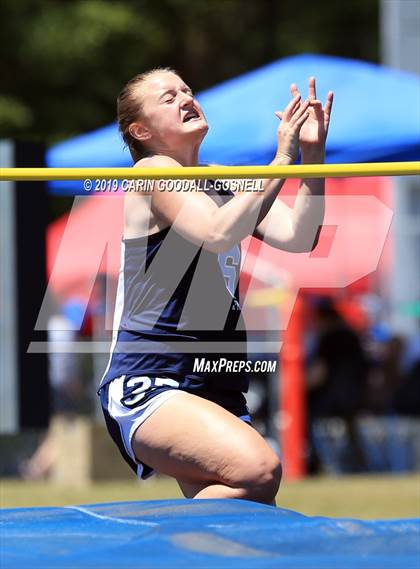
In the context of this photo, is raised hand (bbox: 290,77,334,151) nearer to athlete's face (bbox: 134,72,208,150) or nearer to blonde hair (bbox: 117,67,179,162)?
athlete's face (bbox: 134,72,208,150)

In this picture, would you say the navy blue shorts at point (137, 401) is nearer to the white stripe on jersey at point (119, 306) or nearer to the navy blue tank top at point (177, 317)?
the navy blue tank top at point (177, 317)

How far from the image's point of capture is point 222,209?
3684 mm

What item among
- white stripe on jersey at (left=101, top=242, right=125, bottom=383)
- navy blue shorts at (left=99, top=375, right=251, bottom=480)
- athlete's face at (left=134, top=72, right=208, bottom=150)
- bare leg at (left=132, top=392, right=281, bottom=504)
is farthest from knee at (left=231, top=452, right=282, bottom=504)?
athlete's face at (left=134, top=72, right=208, bottom=150)

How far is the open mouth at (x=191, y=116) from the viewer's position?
3949 millimetres

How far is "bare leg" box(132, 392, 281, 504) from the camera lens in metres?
3.59

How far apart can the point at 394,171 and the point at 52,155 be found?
16.8ft

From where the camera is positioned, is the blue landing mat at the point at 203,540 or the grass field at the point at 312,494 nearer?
the blue landing mat at the point at 203,540

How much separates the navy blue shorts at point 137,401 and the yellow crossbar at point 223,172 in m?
0.61

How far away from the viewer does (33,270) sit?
7.72 m

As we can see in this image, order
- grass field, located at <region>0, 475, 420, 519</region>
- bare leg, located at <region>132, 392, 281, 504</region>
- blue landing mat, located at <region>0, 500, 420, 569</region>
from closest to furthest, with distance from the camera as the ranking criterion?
blue landing mat, located at <region>0, 500, 420, 569</region>, bare leg, located at <region>132, 392, 281, 504</region>, grass field, located at <region>0, 475, 420, 519</region>

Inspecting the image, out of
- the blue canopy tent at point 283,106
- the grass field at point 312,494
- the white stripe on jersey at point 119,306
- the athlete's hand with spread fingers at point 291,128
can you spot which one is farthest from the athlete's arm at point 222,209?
the grass field at point 312,494

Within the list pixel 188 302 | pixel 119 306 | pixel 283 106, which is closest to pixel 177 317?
pixel 188 302

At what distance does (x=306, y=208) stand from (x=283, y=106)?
414cm

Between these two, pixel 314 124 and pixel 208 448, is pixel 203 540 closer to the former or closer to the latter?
pixel 208 448
